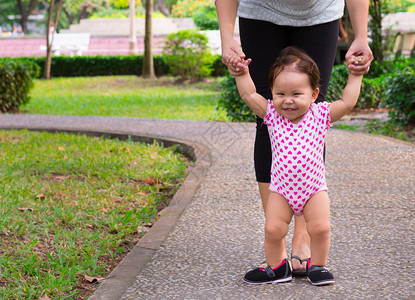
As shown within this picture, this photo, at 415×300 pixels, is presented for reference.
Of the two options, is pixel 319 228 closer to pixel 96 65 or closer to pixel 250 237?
pixel 250 237

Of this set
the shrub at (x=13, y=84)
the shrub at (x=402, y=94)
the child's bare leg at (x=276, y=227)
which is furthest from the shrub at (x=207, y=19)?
the child's bare leg at (x=276, y=227)

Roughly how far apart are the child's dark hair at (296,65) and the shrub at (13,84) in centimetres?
924

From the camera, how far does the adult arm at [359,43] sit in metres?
2.26

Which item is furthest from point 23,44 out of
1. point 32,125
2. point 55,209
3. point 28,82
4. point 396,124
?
point 55,209

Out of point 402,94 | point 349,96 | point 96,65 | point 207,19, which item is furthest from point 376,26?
point 207,19

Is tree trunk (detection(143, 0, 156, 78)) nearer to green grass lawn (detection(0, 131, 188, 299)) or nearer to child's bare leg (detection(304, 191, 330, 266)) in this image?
green grass lawn (detection(0, 131, 188, 299))

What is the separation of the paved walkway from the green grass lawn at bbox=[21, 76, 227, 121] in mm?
4823

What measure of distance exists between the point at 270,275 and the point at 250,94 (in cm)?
72

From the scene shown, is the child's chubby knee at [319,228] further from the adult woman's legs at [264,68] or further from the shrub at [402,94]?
the shrub at [402,94]

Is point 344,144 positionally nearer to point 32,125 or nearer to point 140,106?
point 32,125

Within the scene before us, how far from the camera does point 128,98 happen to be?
13867 mm

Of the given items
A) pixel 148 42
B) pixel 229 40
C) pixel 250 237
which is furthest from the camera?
pixel 148 42

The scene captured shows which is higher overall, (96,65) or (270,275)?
(270,275)

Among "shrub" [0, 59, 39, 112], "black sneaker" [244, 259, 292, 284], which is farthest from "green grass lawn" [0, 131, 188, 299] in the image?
"shrub" [0, 59, 39, 112]
